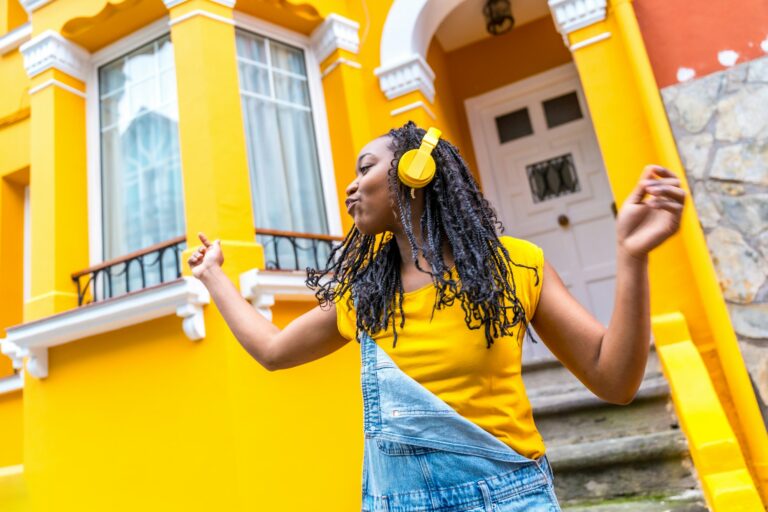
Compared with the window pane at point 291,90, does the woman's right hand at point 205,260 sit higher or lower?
lower

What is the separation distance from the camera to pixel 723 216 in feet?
11.1

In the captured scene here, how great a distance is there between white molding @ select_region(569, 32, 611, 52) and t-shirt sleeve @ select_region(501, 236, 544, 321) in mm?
3232

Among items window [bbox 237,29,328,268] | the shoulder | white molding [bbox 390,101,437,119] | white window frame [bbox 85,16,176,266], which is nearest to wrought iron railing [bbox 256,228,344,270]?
window [bbox 237,29,328,268]

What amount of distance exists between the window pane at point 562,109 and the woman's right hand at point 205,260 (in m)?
4.35

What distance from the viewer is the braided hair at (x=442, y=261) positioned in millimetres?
1119

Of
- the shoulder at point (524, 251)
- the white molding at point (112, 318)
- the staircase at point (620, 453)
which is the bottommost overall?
the staircase at point (620, 453)

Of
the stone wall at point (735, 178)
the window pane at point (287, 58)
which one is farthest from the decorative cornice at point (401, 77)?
the stone wall at point (735, 178)

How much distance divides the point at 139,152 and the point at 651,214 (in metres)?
3.82

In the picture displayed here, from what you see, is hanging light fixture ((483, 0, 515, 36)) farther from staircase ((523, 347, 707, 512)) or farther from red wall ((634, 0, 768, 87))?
staircase ((523, 347, 707, 512))

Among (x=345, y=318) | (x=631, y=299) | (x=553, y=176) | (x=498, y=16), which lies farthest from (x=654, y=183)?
(x=498, y=16)

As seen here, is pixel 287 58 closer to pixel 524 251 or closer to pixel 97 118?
pixel 97 118

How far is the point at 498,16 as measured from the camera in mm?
5137

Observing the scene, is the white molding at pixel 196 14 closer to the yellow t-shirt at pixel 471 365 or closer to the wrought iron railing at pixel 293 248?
the wrought iron railing at pixel 293 248

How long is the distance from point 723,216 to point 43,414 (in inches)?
164
